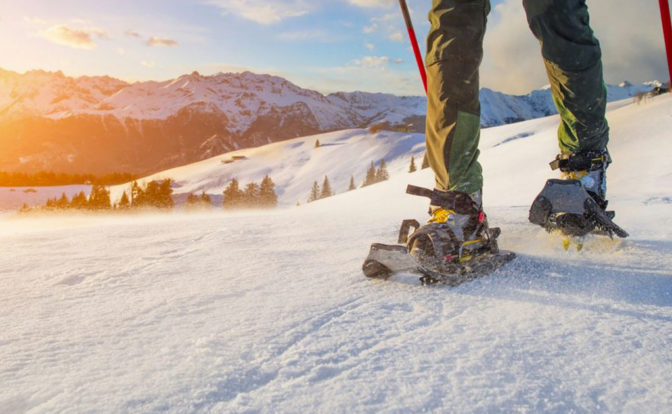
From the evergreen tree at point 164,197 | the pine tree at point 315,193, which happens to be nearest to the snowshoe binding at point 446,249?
the evergreen tree at point 164,197

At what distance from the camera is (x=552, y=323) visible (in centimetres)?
109

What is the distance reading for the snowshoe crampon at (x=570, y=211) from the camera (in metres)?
1.84

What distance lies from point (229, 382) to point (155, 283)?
0.83m

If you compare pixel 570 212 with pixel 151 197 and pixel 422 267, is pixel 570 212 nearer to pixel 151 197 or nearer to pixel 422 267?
pixel 422 267

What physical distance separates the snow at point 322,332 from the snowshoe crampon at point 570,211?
10 cm

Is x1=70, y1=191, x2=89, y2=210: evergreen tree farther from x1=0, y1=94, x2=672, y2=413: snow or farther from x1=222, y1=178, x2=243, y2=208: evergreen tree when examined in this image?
x1=0, y1=94, x2=672, y2=413: snow

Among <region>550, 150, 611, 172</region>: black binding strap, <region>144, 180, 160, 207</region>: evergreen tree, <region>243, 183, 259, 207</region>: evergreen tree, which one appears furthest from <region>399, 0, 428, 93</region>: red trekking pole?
<region>243, 183, 259, 207</region>: evergreen tree

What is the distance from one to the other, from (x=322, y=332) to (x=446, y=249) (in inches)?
26.4

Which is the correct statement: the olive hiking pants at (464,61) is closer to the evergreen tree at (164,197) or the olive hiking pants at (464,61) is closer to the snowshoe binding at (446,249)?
the snowshoe binding at (446,249)

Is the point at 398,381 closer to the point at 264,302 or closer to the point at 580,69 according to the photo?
the point at 264,302

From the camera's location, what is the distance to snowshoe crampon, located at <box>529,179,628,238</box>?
6.03ft

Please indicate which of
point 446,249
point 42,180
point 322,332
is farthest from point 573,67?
point 42,180

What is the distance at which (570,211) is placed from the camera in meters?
1.84

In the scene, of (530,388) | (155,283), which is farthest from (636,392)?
(155,283)
